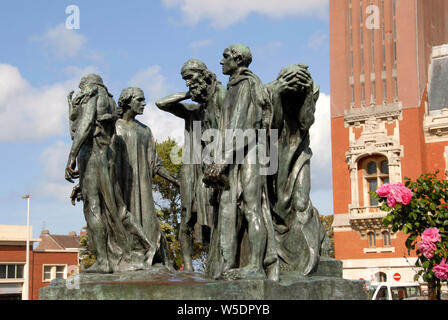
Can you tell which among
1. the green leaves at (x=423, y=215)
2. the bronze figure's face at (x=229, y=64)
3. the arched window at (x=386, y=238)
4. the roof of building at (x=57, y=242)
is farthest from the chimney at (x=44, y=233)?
the bronze figure's face at (x=229, y=64)

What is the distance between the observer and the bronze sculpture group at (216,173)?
686 centimetres

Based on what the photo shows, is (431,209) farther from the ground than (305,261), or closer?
farther from the ground

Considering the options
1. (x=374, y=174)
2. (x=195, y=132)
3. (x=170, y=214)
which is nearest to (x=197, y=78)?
(x=195, y=132)

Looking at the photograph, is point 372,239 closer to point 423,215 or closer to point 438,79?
point 438,79

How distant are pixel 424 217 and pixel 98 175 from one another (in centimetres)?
763

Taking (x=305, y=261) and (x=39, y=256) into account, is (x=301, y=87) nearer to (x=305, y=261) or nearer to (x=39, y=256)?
(x=305, y=261)

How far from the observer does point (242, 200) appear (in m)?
6.88

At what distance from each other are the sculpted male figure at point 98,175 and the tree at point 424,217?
15.5ft

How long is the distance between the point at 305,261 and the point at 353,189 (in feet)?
132

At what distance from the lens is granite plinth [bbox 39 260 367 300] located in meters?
6.14

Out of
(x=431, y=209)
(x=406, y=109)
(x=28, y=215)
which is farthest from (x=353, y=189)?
(x=431, y=209)

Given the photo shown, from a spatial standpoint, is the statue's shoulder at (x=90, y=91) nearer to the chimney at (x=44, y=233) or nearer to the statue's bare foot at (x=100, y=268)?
Answer: the statue's bare foot at (x=100, y=268)

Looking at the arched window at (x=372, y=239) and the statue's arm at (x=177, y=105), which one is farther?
the arched window at (x=372, y=239)

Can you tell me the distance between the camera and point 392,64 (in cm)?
4641
